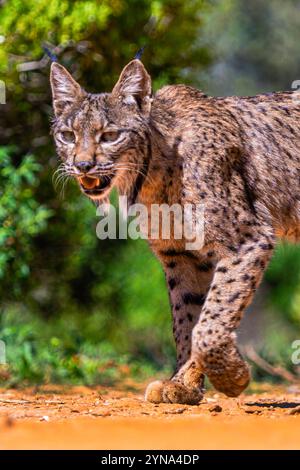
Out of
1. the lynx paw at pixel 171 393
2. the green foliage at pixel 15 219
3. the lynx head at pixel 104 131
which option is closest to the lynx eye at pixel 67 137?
the lynx head at pixel 104 131

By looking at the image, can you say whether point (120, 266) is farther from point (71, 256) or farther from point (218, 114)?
point (218, 114)

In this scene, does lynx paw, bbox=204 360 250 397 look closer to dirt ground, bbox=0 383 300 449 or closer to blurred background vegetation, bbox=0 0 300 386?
dirt ground, bbox=0 383 300 449

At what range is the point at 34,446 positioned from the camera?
15.2ft

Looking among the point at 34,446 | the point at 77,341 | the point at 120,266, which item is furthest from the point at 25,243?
the point at 34,446

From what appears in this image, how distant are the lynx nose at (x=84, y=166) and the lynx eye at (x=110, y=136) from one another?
0.27 metres

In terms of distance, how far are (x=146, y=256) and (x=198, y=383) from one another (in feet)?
14.7

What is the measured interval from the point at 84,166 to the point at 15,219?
9.90ft

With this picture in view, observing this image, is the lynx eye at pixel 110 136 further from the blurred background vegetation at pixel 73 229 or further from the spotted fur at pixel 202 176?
the blurred background vegetation at pixel 73 229

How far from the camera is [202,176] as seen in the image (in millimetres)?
6555

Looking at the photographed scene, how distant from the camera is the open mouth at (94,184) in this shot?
6.37 meters

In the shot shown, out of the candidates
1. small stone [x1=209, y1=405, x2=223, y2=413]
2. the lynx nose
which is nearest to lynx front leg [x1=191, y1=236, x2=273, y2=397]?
small stone [x1=209, y1=405, x2=223, y2=413]

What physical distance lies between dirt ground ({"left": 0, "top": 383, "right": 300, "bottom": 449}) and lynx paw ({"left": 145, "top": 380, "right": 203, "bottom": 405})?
0.08 m

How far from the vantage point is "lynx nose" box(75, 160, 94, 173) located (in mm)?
6246

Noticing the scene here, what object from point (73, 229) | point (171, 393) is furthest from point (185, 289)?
point (73, 229)
